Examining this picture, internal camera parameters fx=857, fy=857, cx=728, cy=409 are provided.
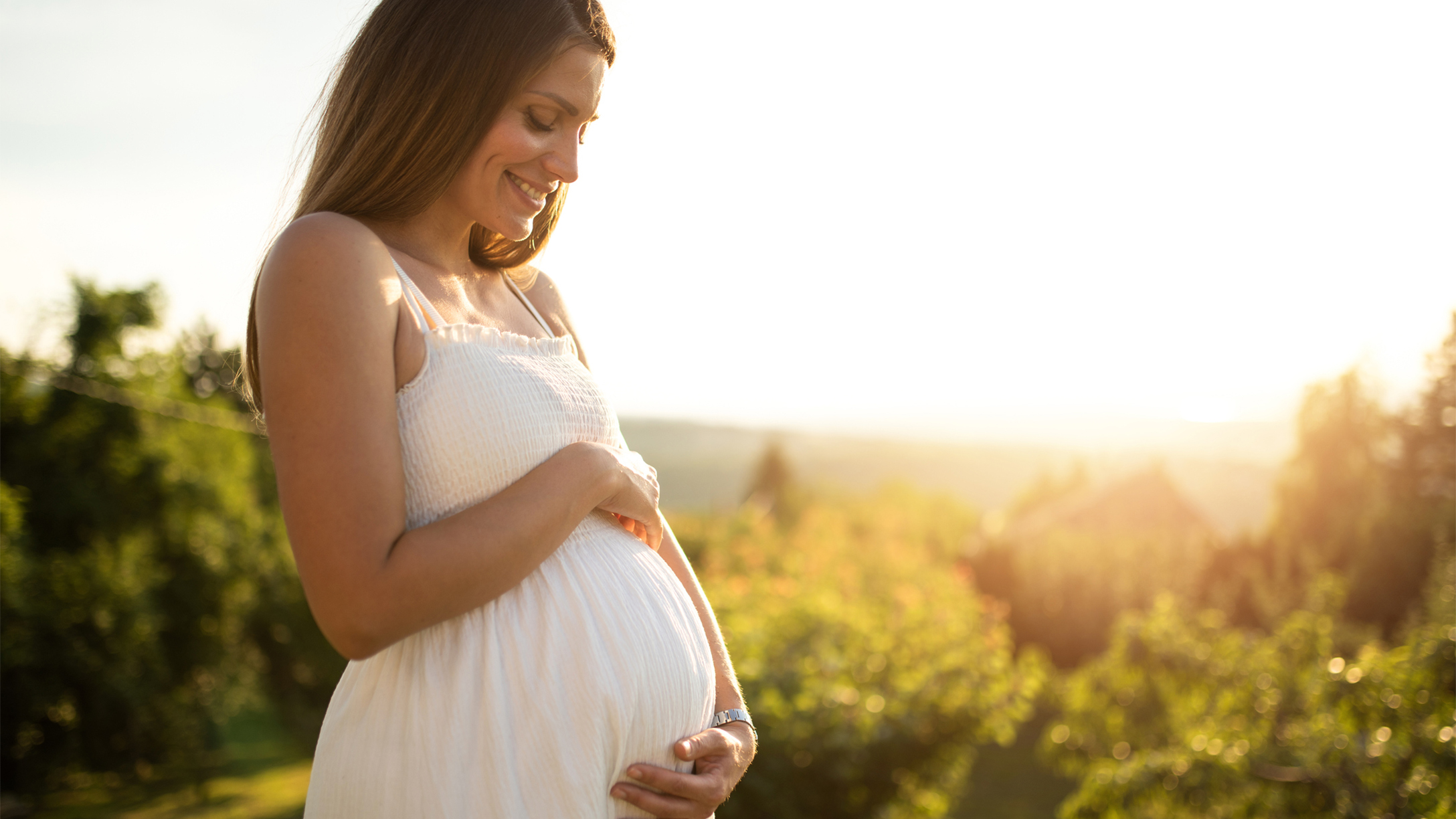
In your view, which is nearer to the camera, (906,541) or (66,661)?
(66,661)

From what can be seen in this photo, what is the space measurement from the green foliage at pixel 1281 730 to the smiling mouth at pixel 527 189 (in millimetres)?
2520

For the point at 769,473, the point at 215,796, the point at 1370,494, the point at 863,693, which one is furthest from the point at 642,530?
the point at 769,473

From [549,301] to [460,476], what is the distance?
639mm

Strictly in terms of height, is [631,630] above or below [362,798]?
above

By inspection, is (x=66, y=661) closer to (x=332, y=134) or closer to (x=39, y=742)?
(x=39, y=742)

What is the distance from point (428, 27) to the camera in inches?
48.6

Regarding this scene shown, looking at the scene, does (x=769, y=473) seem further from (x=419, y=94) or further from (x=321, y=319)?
(x=321, y=319)

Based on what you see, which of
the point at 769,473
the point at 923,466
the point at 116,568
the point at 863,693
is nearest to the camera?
→ the point at 863,693

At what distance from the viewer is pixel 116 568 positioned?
732cm

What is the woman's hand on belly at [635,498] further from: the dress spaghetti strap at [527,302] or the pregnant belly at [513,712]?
the dress spaghetti strap at [527,302]

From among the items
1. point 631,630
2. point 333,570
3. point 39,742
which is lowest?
point 39,742

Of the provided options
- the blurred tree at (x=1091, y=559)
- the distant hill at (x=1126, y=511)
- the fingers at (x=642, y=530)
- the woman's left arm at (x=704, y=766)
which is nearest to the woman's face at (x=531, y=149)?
the fingers at (x=642, y=530)

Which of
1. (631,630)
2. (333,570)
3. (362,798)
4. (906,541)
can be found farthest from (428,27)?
(906,541)

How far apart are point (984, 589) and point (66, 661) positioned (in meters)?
8.45
